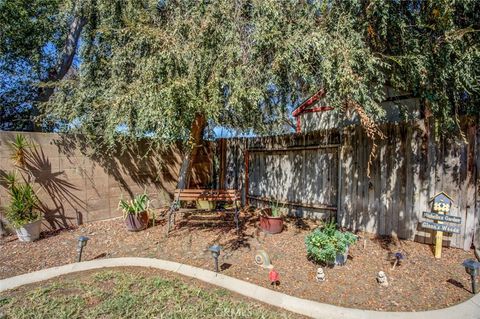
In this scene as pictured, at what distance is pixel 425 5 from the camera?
3676 millimetres

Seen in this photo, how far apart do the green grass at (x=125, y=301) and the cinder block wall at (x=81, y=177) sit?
232cm

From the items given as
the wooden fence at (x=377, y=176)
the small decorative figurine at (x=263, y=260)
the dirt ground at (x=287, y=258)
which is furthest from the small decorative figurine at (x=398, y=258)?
the small decorative figurine at (x=263, y=260)

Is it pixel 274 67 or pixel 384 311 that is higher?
pixel 274 67

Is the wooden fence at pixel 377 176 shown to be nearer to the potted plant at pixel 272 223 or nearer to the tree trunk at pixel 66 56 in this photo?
the potted plant at pixel 272 223

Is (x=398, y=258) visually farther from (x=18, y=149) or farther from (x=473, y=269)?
(x=18, y=149)

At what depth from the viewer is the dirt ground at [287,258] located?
3.01 meters

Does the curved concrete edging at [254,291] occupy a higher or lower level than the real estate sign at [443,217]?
lower

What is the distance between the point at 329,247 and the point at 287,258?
708mm

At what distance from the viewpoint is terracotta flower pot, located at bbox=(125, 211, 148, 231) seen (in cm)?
511

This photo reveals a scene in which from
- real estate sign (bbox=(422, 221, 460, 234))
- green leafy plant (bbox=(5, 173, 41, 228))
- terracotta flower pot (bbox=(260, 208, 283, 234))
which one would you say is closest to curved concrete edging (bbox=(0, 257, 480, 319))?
real estate sign (bbox=(422, 221, 460, 234))

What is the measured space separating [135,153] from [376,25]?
17.5 feet

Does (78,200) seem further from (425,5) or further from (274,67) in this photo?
(425,5)

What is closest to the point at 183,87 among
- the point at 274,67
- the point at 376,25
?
the point at 274,67

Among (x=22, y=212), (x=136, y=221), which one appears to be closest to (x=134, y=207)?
(x=136, y=221)
